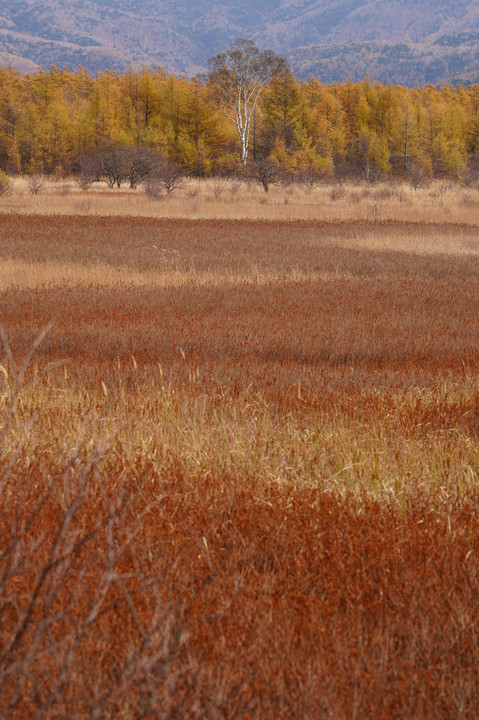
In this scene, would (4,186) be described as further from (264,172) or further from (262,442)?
(262,442)

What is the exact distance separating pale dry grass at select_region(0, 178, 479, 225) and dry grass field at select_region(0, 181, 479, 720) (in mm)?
18971

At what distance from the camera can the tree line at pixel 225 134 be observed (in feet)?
169

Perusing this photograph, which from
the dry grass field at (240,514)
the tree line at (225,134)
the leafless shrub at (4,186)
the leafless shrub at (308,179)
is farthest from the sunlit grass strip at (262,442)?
the tree line at (225,134)

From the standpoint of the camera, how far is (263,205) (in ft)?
105

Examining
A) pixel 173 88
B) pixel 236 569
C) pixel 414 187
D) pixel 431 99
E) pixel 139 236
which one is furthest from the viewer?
pixel 431 99

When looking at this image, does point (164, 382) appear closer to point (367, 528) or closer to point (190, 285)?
point (367, 528)

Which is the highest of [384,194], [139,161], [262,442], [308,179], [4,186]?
[139,161]

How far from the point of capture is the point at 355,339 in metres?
7.97

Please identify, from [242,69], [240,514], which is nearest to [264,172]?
[242,69]

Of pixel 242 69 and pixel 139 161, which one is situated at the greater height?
pixel 242 69

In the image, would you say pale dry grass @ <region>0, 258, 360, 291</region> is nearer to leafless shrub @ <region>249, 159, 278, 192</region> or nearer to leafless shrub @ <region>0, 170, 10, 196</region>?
leafless shrub @ <region>0, 170, 10, 196</region>

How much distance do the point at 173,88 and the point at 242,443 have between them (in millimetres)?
63816

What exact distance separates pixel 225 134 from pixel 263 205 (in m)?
28.5

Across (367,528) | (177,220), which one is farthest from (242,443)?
(177,220)
